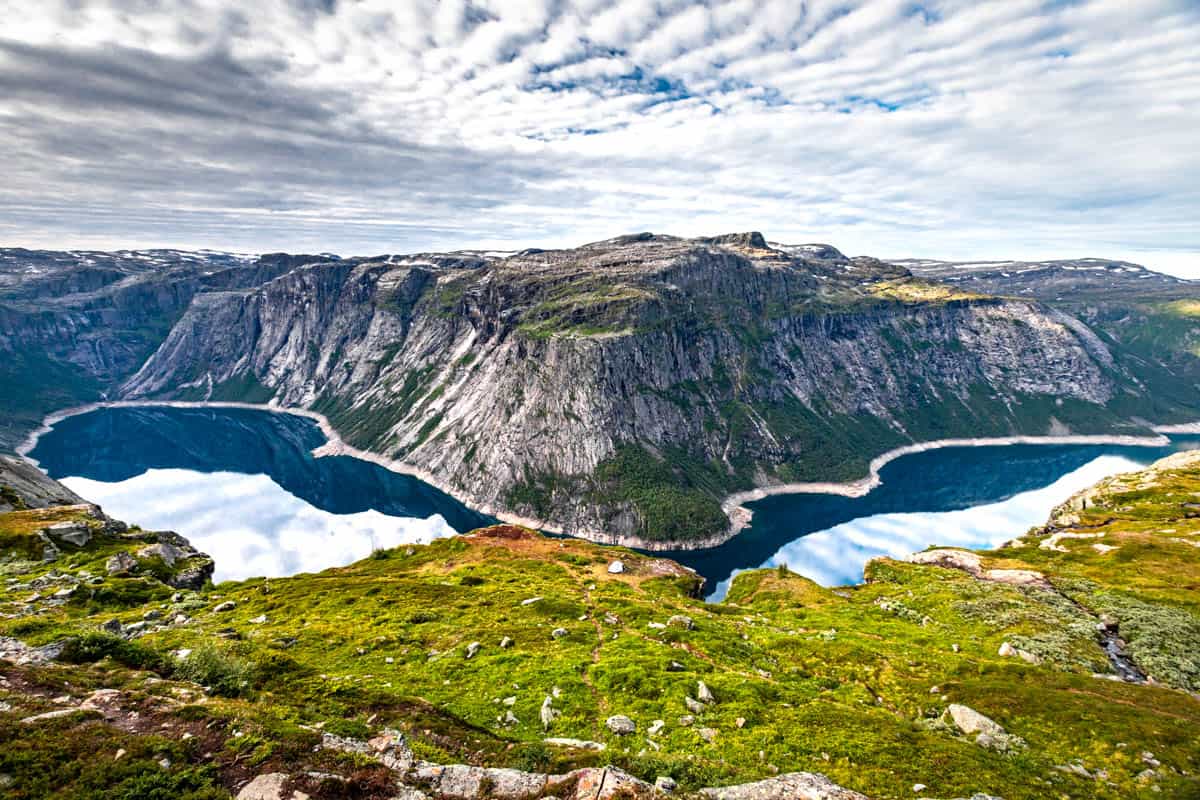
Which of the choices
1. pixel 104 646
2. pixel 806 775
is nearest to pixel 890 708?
pixel 806 775

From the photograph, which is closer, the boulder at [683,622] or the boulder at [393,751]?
the boulder at [393,751]

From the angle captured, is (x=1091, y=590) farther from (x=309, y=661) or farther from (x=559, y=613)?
(x=309, y=661)

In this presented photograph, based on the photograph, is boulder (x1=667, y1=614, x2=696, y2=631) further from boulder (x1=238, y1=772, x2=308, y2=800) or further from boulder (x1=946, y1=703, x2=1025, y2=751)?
boulder (x1=238, y1=772, x2=308, y2=800)

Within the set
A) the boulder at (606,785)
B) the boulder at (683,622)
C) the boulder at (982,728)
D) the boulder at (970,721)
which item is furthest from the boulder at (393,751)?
the boulder at (970,721)

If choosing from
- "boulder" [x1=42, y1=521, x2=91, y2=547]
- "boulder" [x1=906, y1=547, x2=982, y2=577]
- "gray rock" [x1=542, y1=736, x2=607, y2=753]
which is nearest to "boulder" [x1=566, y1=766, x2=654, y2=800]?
"gray rock" [x1=542, y1=736, x2=607, y2=753]

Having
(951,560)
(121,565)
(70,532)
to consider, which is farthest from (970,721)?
(70,532)

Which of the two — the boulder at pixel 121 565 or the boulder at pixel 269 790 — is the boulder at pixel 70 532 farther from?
the boulder at pixel 269 790
